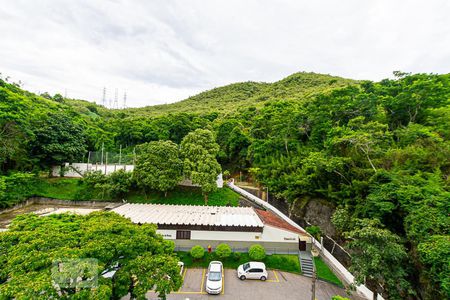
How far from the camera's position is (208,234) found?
15.4 metres

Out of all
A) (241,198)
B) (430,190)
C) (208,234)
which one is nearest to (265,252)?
(208,234)

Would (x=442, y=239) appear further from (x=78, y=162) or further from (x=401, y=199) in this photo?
(x=78, y=162)

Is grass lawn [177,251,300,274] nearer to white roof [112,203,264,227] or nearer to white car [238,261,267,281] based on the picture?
white car [238,261,267,281]

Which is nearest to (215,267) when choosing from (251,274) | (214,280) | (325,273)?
(214,280)

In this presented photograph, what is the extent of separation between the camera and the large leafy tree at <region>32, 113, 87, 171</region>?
2308 centimetres

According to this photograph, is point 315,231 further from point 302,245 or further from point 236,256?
point 236,256

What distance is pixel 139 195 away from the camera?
901 inches

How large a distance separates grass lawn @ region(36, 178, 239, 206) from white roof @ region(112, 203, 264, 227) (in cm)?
306

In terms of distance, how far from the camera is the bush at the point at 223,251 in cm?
1403

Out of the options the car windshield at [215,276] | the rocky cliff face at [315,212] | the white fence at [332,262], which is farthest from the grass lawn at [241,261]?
the rocky cliff face at [315,212]

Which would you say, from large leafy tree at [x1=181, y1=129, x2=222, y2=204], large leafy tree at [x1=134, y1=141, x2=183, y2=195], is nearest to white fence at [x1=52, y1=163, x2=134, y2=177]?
large leafy tree at [x1=134, y1=141, x2=183, y2=195]

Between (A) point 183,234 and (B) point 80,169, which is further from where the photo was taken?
(B) point 80,169

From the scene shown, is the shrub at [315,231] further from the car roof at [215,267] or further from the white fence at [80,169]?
the white fence at [80,169]

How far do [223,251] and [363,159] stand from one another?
12098 millimetres
